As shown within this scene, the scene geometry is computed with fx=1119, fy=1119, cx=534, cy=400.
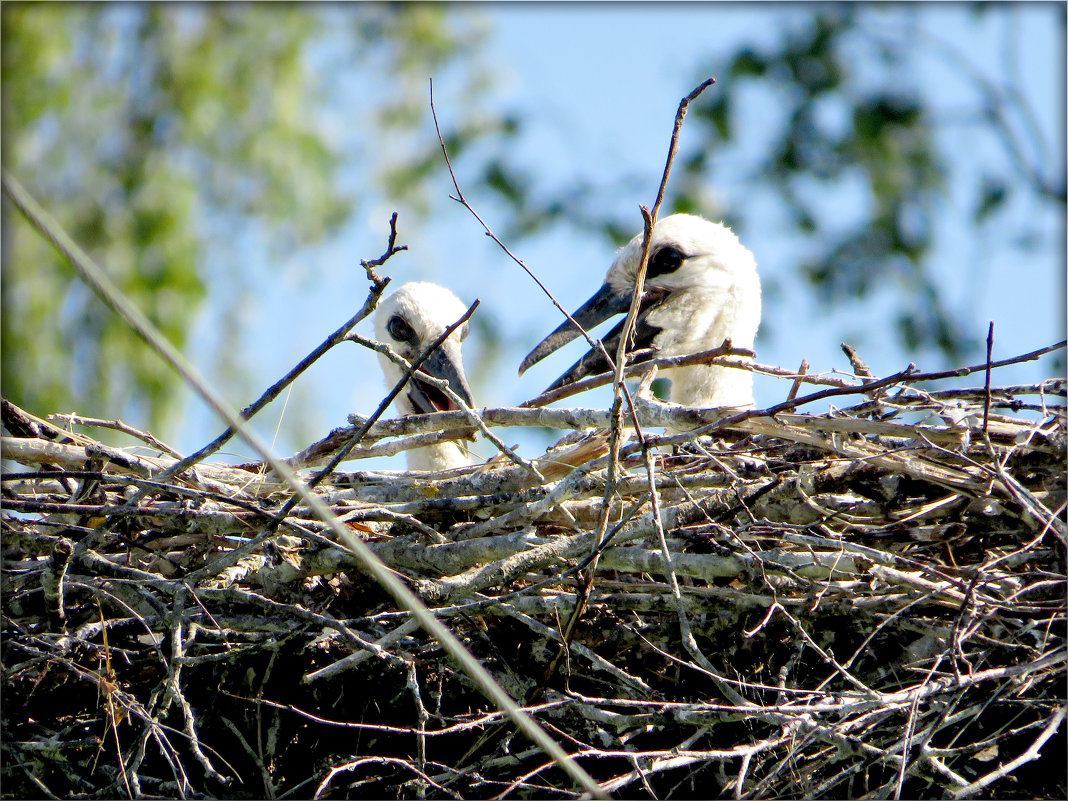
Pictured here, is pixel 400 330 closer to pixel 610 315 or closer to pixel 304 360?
pixel 610 315

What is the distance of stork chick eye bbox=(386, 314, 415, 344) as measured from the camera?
4027 mm

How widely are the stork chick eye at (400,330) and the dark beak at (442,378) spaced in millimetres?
246

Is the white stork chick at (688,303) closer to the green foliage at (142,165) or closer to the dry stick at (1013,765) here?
Result: the dry stick at (1013,765)

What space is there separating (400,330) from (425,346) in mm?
375

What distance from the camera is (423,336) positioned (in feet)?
13.1

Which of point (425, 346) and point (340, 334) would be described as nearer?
point (340, 334)

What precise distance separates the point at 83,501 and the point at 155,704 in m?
0.49

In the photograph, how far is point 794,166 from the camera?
8.50m

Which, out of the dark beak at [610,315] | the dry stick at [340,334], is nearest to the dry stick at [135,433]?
the dry stick at [340,334]

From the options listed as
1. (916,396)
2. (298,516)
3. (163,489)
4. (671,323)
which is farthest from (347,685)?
(671,323)

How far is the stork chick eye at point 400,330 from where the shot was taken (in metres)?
4.03

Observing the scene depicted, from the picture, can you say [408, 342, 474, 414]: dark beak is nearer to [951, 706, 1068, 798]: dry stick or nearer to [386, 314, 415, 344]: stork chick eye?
[386, 314, 415, 344]: stork chick eye

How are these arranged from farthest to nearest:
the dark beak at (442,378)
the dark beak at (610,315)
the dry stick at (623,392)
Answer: the dark beak at (442,378)
the dark beak at (610,315)
the dry stick at (623,392)

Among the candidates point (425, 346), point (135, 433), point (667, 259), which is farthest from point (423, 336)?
point (135, 433)
